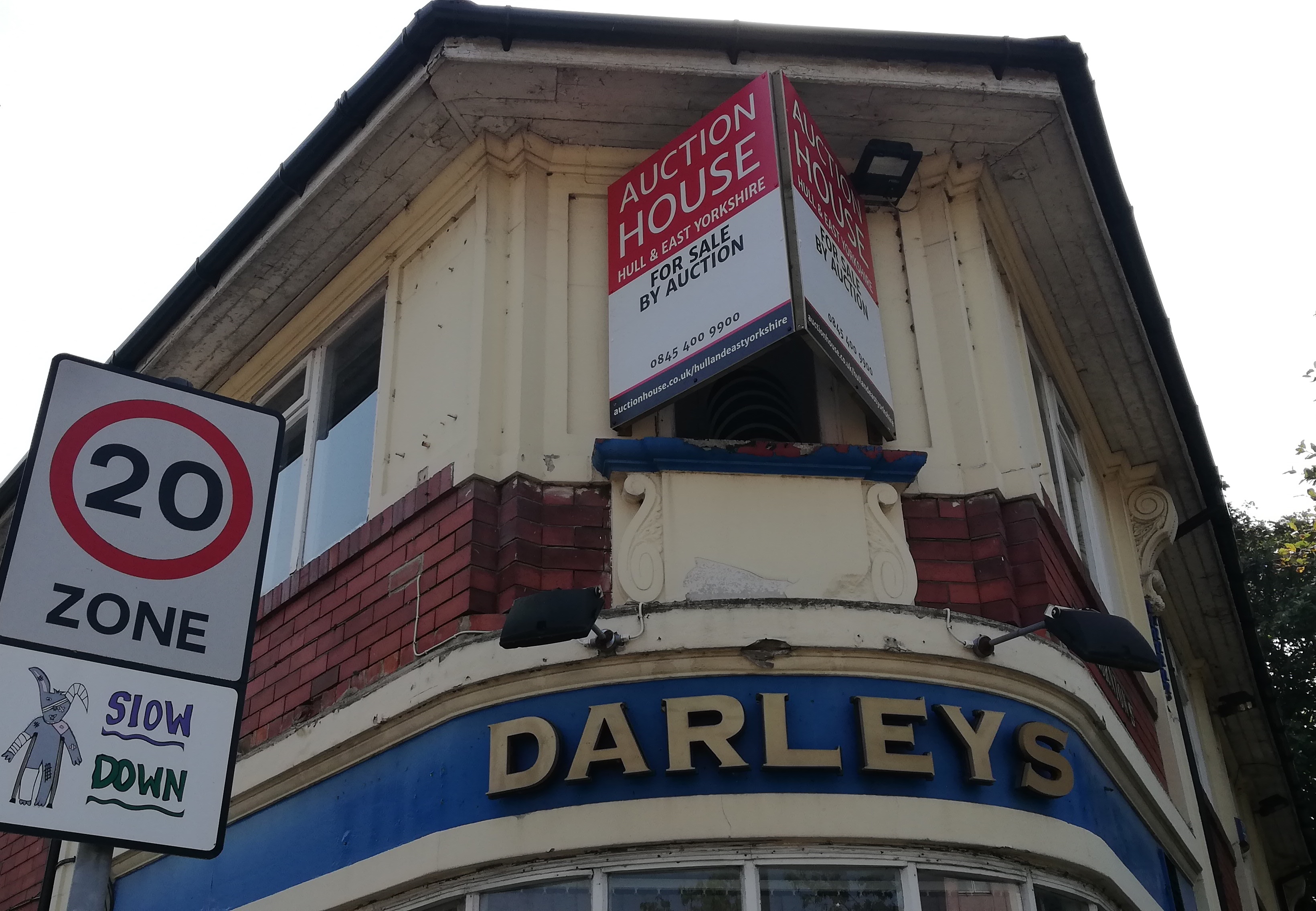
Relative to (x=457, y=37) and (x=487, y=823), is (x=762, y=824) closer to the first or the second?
(x=487, y=823)

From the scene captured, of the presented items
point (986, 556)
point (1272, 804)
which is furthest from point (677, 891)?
point (1272, 804)

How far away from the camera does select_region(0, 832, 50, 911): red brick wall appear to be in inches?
367

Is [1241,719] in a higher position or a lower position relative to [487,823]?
higher

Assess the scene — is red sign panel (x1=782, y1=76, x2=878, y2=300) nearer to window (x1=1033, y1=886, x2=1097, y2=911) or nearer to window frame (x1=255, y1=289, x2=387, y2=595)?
window frame (x1=255, y1=289, x2=387, y2=595)

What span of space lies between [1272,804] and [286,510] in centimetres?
1204

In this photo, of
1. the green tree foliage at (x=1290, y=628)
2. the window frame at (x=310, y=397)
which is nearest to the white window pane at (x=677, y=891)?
the window frame at (x=310, y=397)

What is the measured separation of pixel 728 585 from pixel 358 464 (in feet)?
8.72

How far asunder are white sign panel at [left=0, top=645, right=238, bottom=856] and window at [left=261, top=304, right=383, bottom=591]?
11.0 feet

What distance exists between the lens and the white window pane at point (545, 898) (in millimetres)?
5340

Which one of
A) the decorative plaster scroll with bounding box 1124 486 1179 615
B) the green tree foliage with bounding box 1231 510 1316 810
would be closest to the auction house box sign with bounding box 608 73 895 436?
the decorative plaster scroll with bounding box 1124 486 1179 615

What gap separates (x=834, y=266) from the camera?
6.66 meters

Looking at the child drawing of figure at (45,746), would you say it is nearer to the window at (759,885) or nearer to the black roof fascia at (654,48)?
the window at (759,885)

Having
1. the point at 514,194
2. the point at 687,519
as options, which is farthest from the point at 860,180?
the point at 687,519

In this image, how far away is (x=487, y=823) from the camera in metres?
5.53
